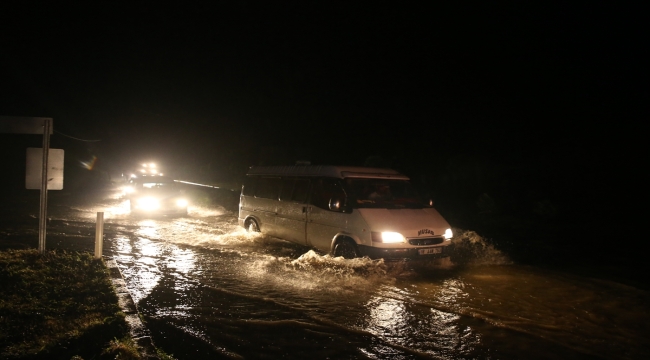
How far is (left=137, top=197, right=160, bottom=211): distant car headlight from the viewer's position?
1772cm

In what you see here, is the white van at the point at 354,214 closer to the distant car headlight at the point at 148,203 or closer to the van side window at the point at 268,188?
the van side window at the point at 268,188

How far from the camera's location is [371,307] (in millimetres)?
6859

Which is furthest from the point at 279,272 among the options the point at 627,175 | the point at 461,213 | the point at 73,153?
the point at 73,153

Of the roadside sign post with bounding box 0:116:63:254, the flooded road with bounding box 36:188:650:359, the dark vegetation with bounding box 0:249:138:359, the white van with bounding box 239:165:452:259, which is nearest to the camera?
the dark vegetation with bounding box 0:249:138:359

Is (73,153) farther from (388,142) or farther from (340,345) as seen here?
(340,345)

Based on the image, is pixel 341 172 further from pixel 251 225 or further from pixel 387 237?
pixel 251 225

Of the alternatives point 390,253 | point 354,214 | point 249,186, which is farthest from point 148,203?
point 390,253

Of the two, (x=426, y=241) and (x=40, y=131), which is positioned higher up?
(x=40, y=131)

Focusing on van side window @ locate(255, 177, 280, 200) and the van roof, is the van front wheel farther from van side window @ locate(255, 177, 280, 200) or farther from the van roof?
van side window @ locate(255, 177, 280, 200)

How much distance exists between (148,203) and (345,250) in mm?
11119

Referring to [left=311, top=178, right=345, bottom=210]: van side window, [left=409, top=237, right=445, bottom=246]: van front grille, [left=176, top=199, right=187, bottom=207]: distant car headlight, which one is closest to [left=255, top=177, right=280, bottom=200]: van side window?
[left=311, top=178, right=345, bottom=210]: van side window

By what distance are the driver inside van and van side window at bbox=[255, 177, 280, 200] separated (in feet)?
9.08

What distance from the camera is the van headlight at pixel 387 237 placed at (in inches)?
329

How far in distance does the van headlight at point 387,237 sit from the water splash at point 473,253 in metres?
2.49
